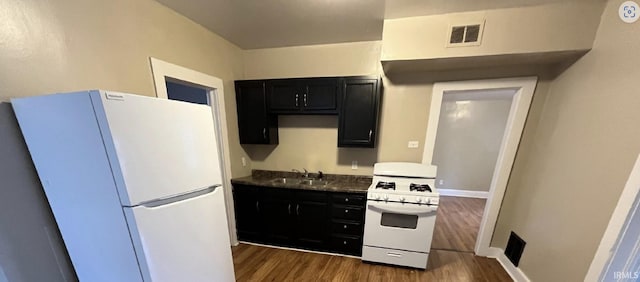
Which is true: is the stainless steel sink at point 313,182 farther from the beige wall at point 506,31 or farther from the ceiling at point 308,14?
the ceiling at point 308,14

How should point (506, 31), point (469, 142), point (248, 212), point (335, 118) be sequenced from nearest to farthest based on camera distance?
point (506, 31), point (248, 212), point (335, 118), point (469, 142)

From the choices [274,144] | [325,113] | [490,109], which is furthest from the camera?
[490,109]

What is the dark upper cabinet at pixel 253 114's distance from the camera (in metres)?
2.50

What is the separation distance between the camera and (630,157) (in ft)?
3.94

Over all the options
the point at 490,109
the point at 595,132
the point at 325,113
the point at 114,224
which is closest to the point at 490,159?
the point at 490,109

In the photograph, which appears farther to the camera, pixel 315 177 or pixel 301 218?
pixel 315 177

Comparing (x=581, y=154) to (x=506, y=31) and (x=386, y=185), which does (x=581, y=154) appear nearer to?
(x=506, y=31)

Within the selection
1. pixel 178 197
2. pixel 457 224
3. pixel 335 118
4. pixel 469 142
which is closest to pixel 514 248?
pixel 457 224

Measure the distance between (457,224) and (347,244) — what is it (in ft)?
7.11

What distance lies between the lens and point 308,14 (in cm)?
179

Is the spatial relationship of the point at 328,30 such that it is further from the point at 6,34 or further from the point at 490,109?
the point at 490,109

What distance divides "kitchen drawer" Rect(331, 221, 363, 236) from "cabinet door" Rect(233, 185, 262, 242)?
3.26 feet

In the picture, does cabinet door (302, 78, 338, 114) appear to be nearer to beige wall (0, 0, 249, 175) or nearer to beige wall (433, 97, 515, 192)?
beige wall (0, 0, 249, 175)

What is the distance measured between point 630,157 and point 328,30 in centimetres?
247
